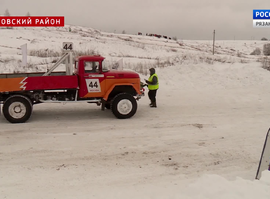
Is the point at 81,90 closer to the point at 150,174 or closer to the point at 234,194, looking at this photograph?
the point at 150,174

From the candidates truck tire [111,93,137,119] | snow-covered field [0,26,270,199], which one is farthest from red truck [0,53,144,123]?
snow-covered field [0,26,270,199]

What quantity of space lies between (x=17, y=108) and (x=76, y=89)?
6.00ft

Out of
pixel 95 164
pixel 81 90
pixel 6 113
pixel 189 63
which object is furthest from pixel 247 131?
pixel 189 63

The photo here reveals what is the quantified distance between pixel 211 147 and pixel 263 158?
1.85 m

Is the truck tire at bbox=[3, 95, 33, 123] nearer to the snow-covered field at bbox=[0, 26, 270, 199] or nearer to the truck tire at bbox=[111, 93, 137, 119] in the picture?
the snow-covered field at bbox=[0, 26, 270, 199]

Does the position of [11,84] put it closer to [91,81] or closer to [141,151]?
[91,81]

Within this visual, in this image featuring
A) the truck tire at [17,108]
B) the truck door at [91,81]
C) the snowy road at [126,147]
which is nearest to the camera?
the snowy road at [126,147]

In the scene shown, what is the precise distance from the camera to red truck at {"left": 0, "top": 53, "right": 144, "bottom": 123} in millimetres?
8188

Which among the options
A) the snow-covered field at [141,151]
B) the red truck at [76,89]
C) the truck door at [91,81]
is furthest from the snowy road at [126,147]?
the truck door at [91,81]

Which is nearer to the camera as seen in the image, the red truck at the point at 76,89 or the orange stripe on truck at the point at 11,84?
the orange stripe on truck at the point at 11,84

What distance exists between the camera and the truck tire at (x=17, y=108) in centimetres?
816

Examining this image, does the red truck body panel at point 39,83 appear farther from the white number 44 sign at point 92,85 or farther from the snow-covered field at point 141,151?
the snow-covered field at point 141,151

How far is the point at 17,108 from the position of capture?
27.0ft

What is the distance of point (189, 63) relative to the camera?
19125 millimetres
